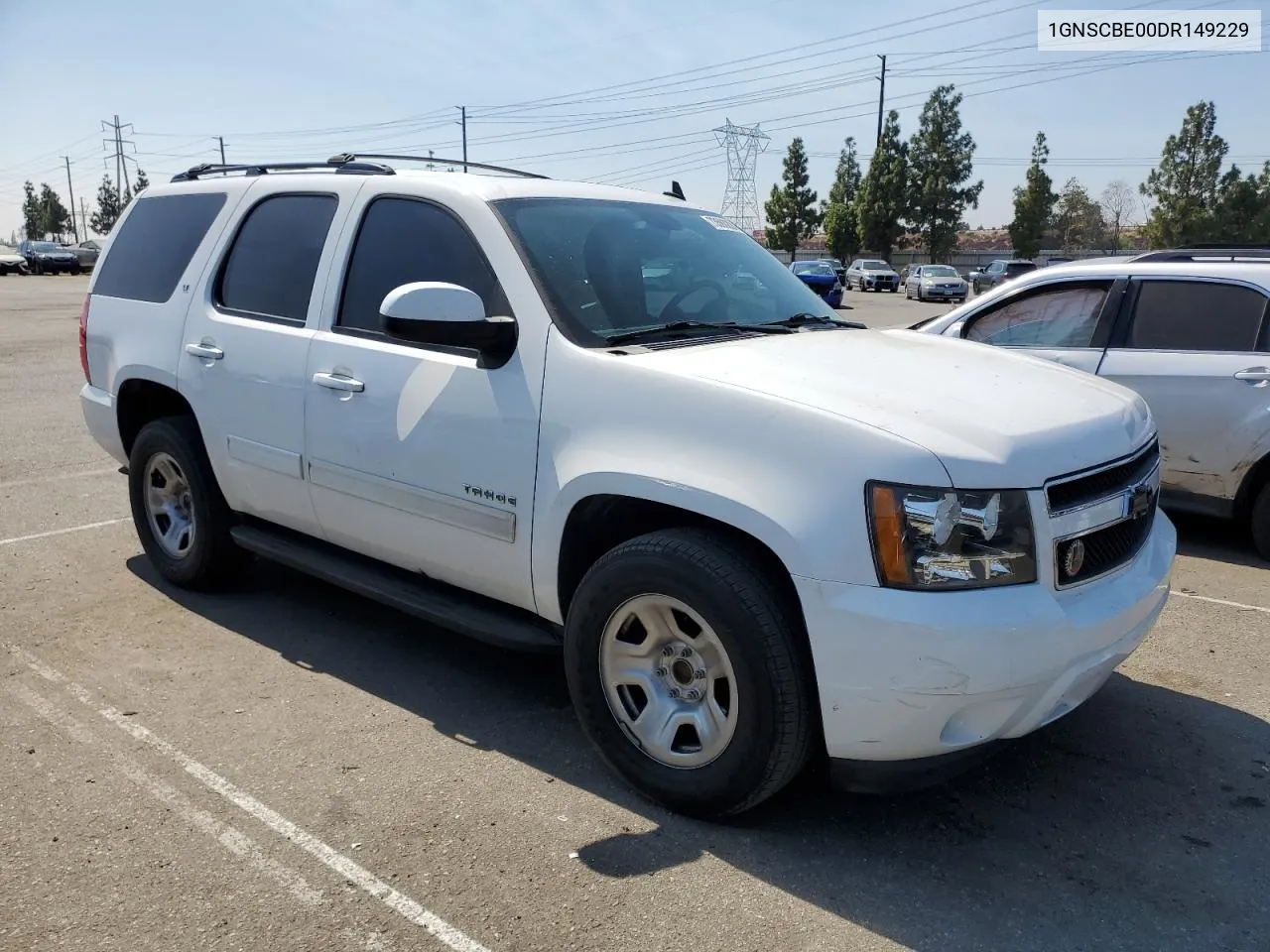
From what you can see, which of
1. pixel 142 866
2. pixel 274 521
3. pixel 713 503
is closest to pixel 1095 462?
pixel 713 503

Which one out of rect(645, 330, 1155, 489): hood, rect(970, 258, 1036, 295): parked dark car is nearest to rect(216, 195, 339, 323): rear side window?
rect(645, 330, 1155, 489): hood

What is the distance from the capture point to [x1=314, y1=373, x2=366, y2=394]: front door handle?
3.92m

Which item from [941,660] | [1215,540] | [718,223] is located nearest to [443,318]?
[718,223]

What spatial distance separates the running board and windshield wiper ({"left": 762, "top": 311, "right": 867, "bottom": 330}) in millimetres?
1435

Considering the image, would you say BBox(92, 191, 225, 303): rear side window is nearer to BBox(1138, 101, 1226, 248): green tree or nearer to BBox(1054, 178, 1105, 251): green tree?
BBox(1138, 101, 1226, 248): green tree

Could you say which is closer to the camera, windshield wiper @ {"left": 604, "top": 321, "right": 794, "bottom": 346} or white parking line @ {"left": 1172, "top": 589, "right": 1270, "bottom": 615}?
windshield wiper @ {"left": 604, "top": 321, "right": 794, "bottom": 346}

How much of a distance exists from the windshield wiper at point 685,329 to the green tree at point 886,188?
61256 mm

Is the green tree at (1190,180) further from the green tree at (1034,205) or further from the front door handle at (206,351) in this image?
the front door handle at (206,351)

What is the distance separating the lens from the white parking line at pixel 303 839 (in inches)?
105

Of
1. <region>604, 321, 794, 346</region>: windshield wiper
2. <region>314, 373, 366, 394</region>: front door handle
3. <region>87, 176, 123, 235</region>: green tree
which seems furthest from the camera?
→ <region>87, 176, 123, 235</region>: green tree

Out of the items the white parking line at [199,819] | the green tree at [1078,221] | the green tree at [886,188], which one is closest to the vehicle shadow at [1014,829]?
the white parking line at [199,819]

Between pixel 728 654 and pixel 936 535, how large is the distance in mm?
660

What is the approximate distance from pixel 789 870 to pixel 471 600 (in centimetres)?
153

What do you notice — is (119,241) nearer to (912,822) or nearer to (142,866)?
(142,866)
